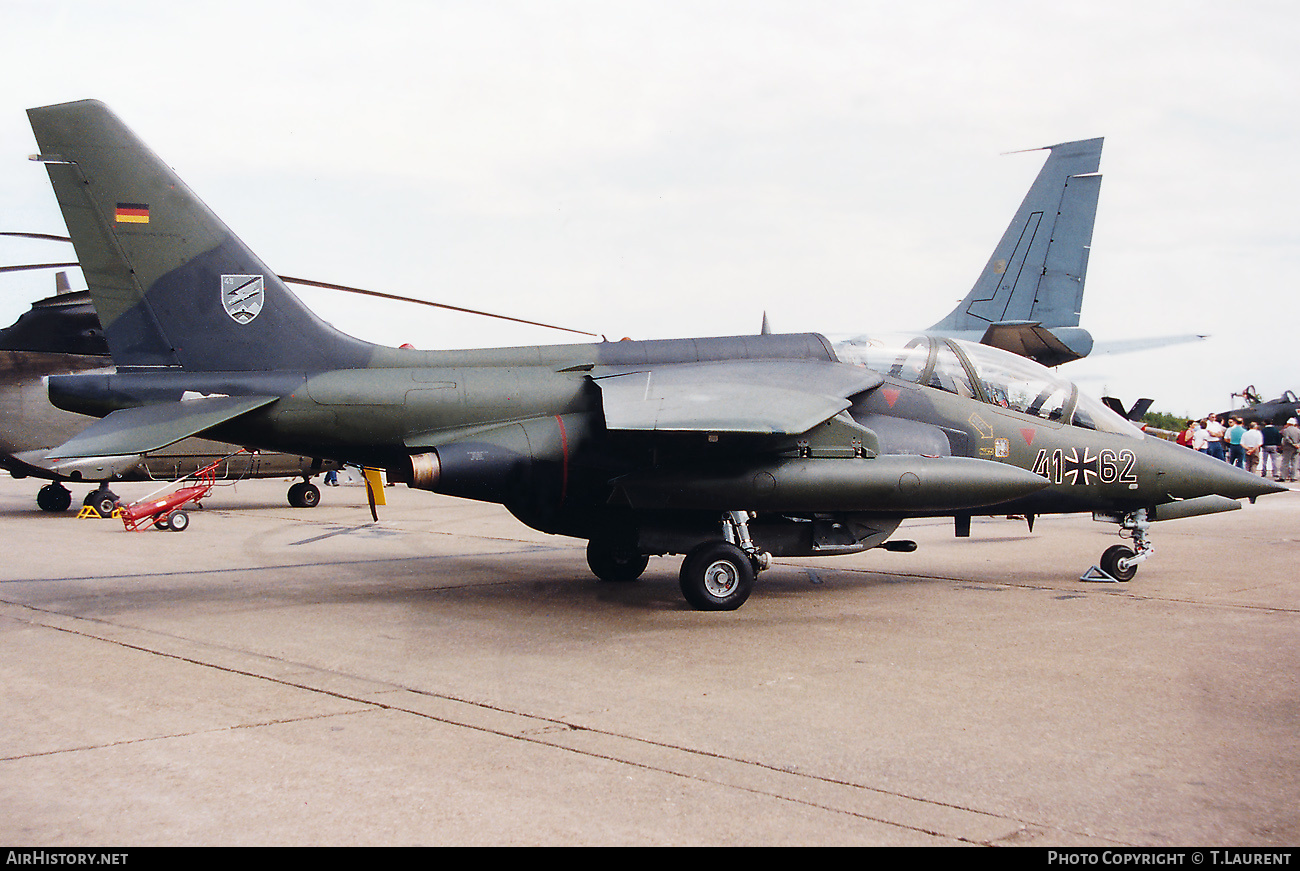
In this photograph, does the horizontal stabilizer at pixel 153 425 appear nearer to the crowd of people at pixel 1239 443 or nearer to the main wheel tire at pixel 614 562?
the main wheel tire at pixel 614 562

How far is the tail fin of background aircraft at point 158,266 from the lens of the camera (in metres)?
8.27

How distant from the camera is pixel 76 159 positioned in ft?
27.0

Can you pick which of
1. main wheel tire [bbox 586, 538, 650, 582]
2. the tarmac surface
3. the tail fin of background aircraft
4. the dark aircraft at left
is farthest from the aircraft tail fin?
the tail fin of background aircraft

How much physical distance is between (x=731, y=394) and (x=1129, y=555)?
15.9ft

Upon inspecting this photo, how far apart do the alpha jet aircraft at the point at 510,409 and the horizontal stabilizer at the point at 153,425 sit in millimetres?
23

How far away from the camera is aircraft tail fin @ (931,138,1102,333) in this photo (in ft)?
61.3

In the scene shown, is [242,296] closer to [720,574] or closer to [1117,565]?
[720,574]

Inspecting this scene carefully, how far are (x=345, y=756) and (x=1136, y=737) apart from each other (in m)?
3.79

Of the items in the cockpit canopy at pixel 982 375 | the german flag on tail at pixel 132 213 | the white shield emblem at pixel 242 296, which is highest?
the german flag on tail at pixel 132 213

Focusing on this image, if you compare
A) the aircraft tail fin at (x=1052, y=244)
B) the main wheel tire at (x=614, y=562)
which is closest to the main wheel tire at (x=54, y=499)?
the main wheel tire at (x=614, y=562)

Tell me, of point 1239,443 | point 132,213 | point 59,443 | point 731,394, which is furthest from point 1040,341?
point 59,443

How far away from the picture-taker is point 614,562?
10477 mm

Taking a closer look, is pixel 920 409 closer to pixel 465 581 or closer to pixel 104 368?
pixel 465 581

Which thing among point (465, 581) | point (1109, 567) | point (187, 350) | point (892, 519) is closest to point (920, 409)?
point (892, 519)
